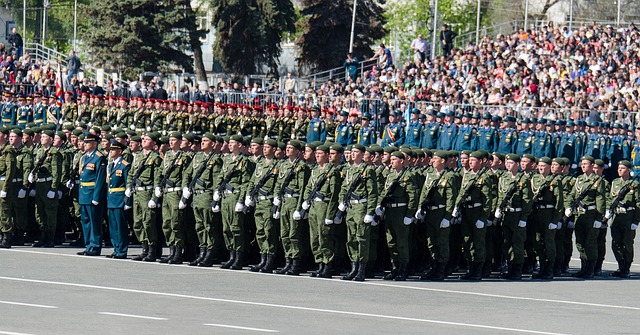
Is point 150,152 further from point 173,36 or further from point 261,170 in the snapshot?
point 173,36

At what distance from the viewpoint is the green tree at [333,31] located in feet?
194

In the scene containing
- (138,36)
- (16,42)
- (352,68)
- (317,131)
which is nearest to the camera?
(317,131)

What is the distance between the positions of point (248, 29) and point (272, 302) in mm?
42390

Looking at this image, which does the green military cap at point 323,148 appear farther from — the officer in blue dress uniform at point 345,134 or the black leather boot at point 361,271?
the officer in blue dress uniform at point 345,134

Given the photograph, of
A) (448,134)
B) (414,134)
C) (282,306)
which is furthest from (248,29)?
(282,306)

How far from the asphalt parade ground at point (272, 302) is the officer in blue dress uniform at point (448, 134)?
1452cm

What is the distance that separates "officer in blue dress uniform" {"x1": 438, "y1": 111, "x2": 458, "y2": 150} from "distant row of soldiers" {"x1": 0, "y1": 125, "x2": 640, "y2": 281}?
539 inches

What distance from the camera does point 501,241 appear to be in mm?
18828

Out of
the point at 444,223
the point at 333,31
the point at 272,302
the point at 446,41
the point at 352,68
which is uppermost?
the point at 333,31

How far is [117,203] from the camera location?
723 inches

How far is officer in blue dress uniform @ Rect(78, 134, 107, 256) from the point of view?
61.1ft

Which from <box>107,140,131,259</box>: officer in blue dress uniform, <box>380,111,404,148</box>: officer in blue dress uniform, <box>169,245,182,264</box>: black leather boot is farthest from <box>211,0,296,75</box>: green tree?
<box>169,245,182,264</box>: black leather boot

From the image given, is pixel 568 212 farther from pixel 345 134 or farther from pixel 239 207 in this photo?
pixel 345 134

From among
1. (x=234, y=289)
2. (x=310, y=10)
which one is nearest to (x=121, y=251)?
(x=234, y=289)
